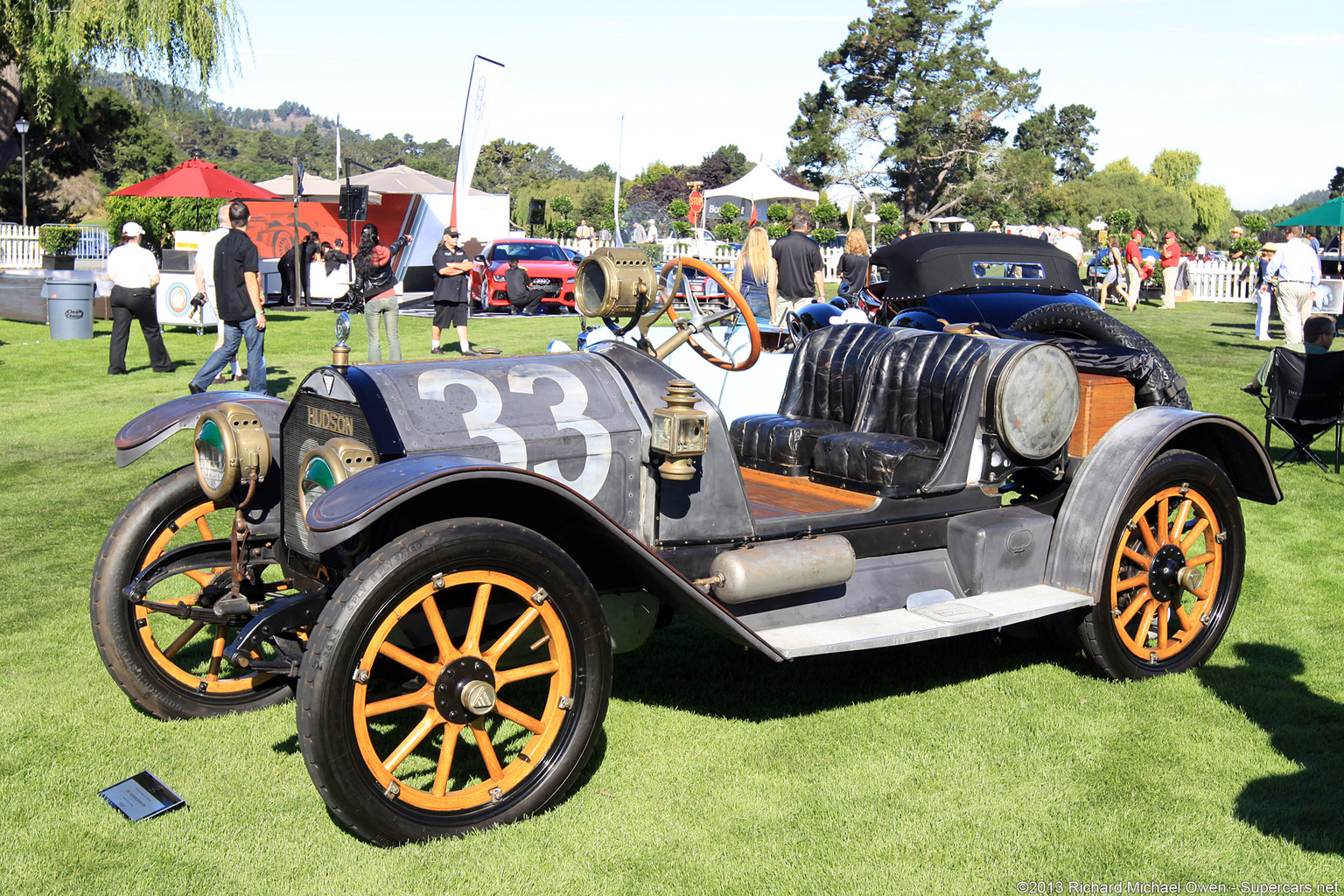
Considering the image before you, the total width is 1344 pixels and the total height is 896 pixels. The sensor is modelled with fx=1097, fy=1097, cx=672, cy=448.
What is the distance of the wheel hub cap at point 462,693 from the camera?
2961mm

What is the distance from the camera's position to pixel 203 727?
3.73 meters

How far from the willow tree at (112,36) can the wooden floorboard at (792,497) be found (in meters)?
15.9

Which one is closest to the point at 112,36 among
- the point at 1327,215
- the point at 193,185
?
the point at 193,185

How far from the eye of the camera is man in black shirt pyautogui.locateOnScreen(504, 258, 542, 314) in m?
19.2

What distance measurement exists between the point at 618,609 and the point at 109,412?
7569 mm

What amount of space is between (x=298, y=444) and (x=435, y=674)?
3.58ft

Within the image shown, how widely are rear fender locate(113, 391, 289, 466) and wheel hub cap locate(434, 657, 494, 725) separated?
1240 millimetres

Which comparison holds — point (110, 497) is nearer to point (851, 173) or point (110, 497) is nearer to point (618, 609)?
point (618, 609)

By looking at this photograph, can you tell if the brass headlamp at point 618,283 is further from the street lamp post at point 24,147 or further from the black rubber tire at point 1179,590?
the street lamp post at point 24,147

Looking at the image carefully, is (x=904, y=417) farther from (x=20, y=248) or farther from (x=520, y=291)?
(x=20, y=248)

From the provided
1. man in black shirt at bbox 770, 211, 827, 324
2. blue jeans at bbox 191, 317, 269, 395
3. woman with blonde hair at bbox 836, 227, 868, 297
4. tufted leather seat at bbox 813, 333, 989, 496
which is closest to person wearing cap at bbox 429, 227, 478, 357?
blue jeans at bbox 191, 317, 269, 395

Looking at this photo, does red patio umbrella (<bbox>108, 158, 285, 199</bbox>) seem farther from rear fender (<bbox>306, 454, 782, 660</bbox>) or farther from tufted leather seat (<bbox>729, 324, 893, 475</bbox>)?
rear fender (<bbox>306, 454, 782, 660</bbox>)

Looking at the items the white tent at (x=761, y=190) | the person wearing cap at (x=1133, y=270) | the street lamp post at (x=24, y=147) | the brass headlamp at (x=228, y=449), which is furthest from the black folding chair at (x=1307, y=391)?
the street lamp post at (x=24, y=147)

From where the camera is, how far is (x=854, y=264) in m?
14.1
